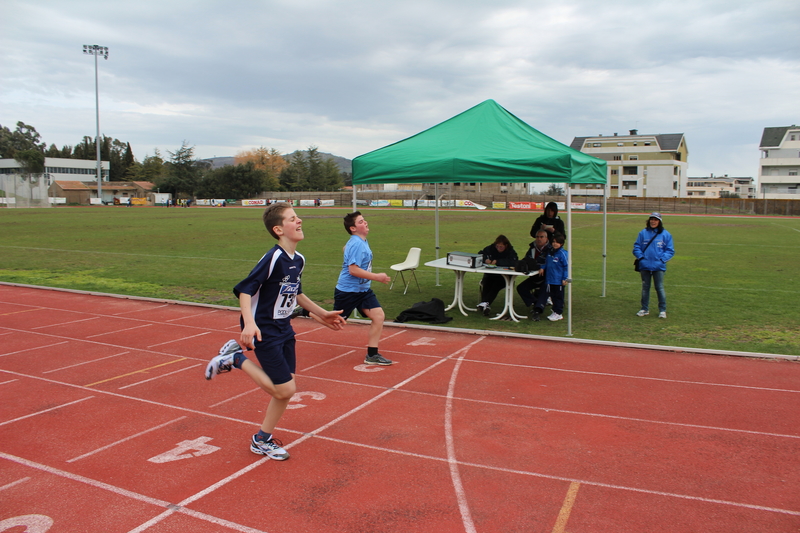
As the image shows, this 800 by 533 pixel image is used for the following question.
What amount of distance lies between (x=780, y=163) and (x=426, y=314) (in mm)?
84832

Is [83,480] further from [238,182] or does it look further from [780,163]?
[238,182]

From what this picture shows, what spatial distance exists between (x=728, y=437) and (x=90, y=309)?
10.1 m

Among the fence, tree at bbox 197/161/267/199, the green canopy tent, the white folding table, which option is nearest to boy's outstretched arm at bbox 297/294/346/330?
the green canopy tent

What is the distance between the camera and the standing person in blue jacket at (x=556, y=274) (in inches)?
364

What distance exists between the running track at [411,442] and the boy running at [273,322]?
1.30 feet

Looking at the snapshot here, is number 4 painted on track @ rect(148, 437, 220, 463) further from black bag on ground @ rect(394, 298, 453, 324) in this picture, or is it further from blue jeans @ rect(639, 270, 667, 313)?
blue jeans @ rect(639, 270, 667, 313)

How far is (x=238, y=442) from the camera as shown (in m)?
4.73

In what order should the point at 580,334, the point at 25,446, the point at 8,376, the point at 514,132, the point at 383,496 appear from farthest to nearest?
1. the point at 514,132
2. the point at 580,334
3. the point at 8,376
4. the point at 25,446
5. the point at 383,496

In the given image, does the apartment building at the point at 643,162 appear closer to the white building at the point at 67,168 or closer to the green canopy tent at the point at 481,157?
Answer: the green canopy tent at the point at 481,157

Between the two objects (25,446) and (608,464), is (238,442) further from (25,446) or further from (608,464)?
(608,464)

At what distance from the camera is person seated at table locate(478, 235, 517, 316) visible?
9708mm

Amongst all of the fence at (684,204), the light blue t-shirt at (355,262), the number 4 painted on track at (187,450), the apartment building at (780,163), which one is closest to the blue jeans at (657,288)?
the light blue t-shirt at (355,262)

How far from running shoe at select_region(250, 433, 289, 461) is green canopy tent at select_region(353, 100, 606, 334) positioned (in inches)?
195

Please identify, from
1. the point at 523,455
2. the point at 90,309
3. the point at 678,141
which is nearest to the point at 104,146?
the point at 678,141
